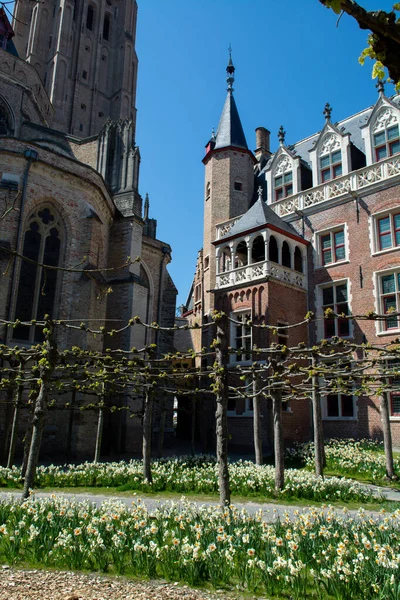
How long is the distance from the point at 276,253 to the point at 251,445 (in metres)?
9.81

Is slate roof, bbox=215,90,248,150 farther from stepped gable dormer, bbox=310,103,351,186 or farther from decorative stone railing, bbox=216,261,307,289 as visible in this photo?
decorative stone railing, bbox=216,261,307,289

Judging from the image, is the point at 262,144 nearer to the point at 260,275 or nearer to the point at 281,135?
the point at 281,135

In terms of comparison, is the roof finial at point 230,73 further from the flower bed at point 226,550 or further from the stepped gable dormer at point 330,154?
the flower bed at point 226,550

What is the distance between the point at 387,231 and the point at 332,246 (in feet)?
9.28

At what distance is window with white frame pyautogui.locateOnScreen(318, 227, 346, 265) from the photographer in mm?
22766

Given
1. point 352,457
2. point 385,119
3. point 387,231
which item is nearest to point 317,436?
point 352,457

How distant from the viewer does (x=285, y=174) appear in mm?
26672

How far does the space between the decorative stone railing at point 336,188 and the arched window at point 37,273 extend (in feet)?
32.5

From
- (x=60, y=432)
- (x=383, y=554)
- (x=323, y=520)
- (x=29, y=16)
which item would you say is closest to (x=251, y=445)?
(x=60, y=432)

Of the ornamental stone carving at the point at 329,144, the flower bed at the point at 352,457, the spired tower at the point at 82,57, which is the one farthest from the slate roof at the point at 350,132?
the spired tower at the point at 82,57

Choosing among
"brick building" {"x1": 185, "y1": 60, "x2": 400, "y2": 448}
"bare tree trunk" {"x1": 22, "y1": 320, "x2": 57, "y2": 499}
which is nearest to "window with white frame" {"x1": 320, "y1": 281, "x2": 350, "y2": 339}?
"brick building" {"x1": 185, "y1": 60, "x2": 400, "y2": 448}

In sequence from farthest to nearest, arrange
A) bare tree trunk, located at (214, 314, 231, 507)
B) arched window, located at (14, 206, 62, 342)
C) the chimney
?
the chimney < arched window, located at (14, 206, 62, 342) < bare tree trunk, located at (214, 314, 231, 507)

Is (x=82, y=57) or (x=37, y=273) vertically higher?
(x=82, y=57)

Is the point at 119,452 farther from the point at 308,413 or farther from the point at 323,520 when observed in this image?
the point at 323,520
